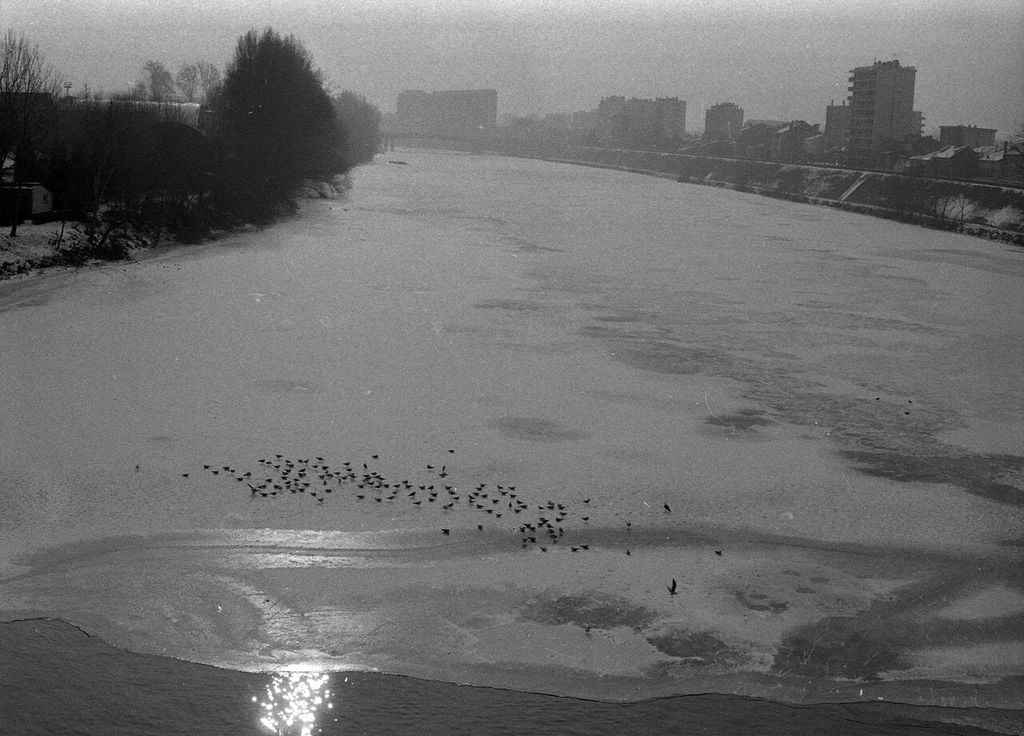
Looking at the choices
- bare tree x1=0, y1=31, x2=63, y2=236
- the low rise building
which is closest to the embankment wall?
the low rise building

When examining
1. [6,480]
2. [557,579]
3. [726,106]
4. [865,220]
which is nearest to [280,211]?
[865,220]

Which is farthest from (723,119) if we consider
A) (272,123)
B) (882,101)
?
(272,123)

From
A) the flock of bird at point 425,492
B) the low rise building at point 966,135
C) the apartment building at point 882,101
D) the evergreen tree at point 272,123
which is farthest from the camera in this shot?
the apartment building at point 882,101

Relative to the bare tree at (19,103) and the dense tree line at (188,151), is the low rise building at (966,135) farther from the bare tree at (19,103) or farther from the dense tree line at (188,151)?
the bare tree at (19,103)

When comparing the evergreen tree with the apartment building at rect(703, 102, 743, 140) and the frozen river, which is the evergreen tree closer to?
the frozen river

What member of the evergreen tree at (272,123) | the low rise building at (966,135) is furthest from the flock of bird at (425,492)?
the low rise building at (966,135)

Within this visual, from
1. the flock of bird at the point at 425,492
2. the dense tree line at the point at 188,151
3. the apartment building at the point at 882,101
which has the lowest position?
the flock of bird at the point at 425,492

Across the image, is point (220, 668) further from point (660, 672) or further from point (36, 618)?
point (660, 672)
